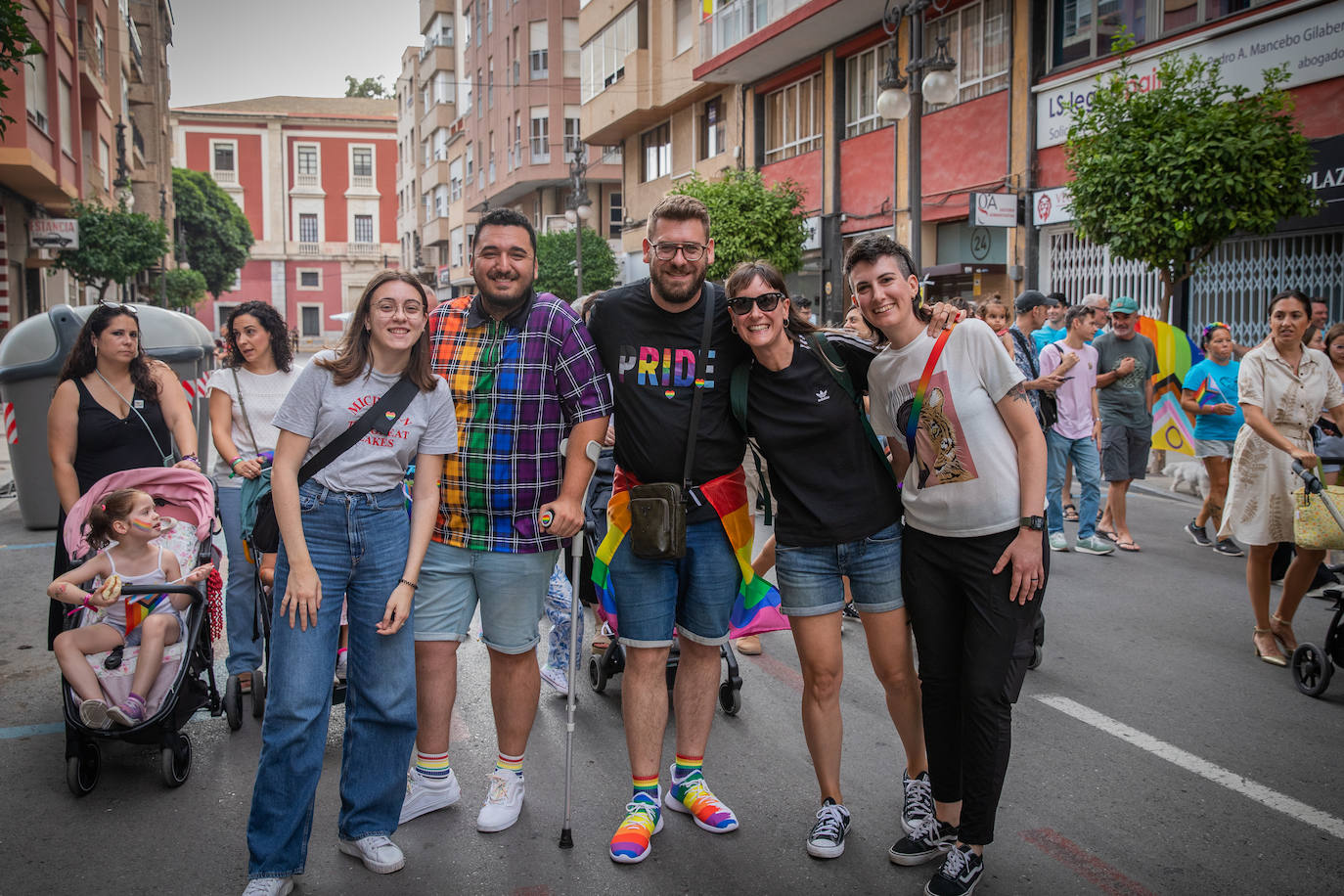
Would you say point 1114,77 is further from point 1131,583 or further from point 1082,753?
point 1082,753

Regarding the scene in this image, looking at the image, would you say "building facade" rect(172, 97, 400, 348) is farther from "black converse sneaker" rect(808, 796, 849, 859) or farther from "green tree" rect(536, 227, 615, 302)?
"black converse sneaker" rect(808, 796, 849, 859)

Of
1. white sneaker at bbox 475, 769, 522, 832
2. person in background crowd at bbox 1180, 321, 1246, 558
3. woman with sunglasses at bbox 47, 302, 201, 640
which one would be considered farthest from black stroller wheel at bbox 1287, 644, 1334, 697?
woman with sunglasses at bbox 47, 302, 201, 640

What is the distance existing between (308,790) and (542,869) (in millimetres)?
830

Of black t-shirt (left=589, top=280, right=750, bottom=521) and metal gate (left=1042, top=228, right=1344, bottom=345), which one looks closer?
black t-shirt (left=589, top=280, right=750, bottom=521)

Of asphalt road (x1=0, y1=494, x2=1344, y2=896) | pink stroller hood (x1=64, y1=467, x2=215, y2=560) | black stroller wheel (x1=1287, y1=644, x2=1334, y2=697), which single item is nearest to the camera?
asphalt road (x1=0, y1=494, x2=1344, y2=896)

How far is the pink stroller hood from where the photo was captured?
15.5 ft

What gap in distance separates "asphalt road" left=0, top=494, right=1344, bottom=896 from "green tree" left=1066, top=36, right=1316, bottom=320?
688 cm

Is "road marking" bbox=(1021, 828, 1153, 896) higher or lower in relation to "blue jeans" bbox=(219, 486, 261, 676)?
lower

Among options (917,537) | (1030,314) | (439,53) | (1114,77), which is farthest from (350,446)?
(439,53)

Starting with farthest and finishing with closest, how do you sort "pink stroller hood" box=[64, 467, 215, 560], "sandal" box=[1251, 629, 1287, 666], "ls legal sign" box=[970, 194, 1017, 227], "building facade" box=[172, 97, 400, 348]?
"building facade" box=[172, 97, 400, 348] < "ls legal sign" box=[970, 194, 1017, 227] < "sandal" box=[1251, 629, 1287, 666] < "pink stroller hood" box=[64, 467, 215, 560]

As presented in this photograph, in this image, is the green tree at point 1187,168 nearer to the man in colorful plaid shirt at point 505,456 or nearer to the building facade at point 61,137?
the man in colorful plaid shirt at point 505,456

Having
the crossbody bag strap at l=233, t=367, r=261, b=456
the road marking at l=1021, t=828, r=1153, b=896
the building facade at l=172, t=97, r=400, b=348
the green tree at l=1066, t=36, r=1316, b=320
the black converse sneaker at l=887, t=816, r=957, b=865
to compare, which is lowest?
the road marking at l=1021, t=828, r=1153, b=896

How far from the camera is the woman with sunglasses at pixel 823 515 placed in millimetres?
3756

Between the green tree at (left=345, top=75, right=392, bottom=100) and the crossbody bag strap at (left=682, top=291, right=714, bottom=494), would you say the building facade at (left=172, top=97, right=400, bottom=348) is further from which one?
the crossbody bag strap at (left=682, top=291, right=714, bottom=494)
